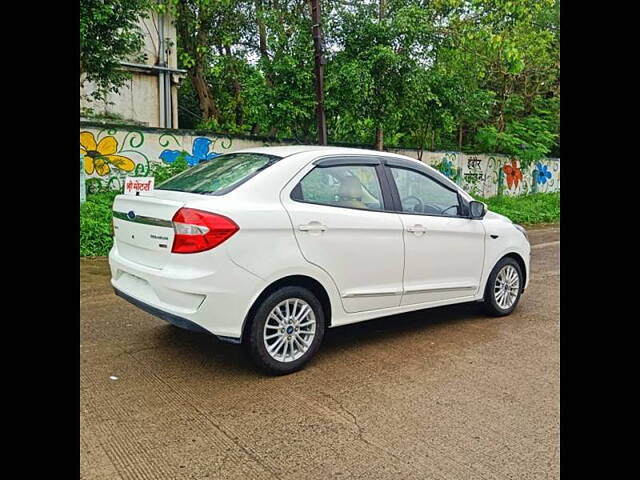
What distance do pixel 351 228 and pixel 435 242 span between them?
99 centimetres

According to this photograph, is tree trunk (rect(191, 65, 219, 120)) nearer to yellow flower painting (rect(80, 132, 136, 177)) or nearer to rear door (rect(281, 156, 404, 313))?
yellow flower painting (rect(80, 132, 136, 177))

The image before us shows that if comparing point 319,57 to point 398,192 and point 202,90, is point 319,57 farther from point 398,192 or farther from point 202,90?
point 202,90

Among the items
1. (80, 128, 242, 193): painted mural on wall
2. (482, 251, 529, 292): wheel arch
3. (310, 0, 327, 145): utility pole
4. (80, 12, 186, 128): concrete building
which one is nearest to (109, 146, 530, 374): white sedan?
(482, 251, 529, 292): wheel arch

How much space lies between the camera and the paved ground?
9.51 ft

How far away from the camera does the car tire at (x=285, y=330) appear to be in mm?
3869

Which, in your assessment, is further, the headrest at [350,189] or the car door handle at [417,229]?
the car door handle at [417,229]

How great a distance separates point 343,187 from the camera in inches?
176

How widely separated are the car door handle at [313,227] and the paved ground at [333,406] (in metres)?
1.06

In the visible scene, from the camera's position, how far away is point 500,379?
4.08 m

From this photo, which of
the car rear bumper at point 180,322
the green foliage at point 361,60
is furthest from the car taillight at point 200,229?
the green foliage at point 361,60

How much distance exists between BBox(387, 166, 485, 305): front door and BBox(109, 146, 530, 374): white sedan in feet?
0.04

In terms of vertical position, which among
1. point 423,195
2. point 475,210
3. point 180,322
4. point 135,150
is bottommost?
point 180,322

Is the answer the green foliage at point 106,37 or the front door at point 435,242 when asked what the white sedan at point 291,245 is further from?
the green foliage at point 106,37

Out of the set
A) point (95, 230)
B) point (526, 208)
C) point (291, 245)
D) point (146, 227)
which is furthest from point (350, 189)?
point (526, 208)
